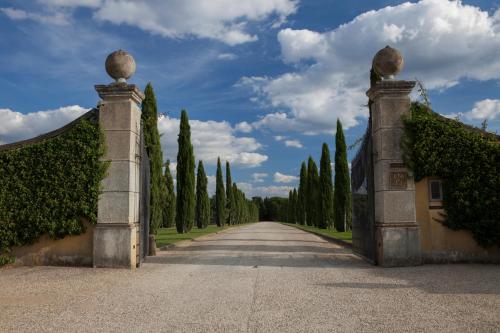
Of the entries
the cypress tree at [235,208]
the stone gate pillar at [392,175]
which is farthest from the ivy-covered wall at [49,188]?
the cypress tree at [235,208]

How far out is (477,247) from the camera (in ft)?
31.6

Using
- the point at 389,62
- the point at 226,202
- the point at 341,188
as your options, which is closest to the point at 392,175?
the point at 389,62

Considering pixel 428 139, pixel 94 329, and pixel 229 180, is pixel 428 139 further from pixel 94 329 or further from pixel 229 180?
pixel 229 180

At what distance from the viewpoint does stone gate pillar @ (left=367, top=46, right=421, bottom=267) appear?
31.3 feet

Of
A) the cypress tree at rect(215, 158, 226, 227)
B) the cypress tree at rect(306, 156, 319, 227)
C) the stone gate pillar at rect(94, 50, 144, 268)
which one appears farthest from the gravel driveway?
the cypress tree at rect(215, 158, 226, 227)

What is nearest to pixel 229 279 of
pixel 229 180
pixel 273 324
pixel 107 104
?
pixel 273 324

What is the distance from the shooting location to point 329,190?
38.1m

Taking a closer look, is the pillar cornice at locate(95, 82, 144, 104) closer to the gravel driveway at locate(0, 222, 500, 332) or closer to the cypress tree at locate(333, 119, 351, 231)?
the gravel driveway at locate(0, 222, 500, 332)

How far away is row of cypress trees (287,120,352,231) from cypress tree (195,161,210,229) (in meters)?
10.3

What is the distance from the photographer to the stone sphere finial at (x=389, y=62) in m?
10.1

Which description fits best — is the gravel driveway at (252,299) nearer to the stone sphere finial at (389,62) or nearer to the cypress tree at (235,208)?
the stone sphere finial at (389,62)

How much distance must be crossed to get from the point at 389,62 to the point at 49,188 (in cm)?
786

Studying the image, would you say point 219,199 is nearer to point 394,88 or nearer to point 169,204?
point 169,204

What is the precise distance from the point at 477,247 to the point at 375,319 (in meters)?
5.90
